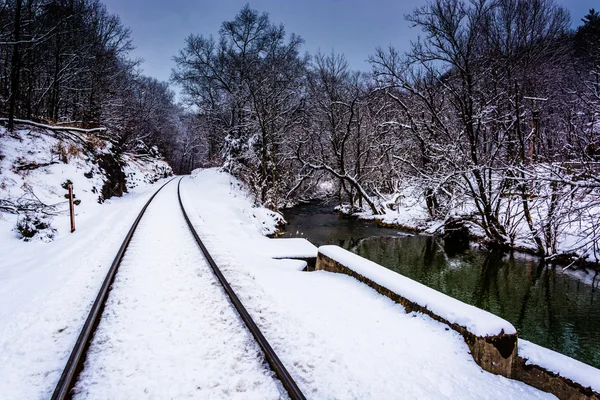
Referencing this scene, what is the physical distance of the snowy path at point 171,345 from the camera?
2963 mm

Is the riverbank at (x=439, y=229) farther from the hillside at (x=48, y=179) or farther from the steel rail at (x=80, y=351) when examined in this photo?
the hillside at (x=48, y=179)

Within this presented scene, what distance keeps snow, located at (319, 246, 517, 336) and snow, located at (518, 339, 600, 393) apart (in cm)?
33

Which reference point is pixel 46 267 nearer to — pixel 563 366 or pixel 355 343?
pixel 355 343

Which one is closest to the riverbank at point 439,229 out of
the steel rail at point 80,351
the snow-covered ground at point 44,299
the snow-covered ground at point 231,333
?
the snow-covered ground at point 231,333

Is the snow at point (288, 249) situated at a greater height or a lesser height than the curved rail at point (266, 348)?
greater

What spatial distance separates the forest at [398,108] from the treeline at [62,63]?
0.38ft

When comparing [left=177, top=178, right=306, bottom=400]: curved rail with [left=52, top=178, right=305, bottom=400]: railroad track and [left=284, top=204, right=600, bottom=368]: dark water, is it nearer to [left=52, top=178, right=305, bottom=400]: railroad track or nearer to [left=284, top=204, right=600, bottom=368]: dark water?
[left=52, top=178, right=305, bottom=400]: railroad track

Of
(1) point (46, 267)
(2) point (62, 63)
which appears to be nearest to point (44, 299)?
(1) point (46, 267)

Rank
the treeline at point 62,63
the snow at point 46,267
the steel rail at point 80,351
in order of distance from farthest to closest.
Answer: the treeline at point 62,63 < the snow at point 46,267 < the steel rail at point 80,351

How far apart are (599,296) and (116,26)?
31.8m

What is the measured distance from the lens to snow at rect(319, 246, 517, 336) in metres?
3.70

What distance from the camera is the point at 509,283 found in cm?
955

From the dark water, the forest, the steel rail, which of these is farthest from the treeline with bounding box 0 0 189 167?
A: the dark water

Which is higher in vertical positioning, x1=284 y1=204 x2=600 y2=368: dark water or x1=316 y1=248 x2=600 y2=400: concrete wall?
x1=316 y1=248 x2=600 y2=400: concrete wall
